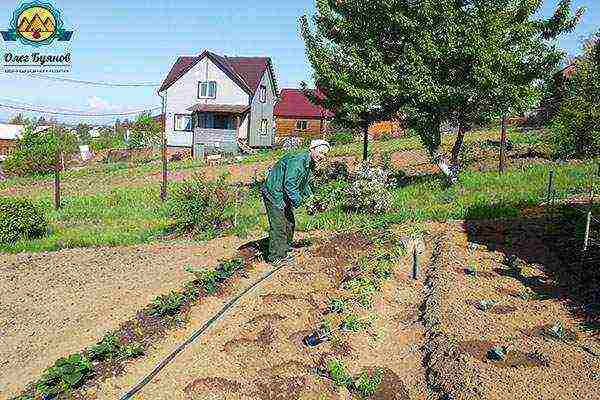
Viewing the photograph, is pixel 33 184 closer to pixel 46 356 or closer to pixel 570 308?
pixel 46 356

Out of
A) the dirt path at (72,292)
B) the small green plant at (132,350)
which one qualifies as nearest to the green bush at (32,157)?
the dirt path at (72,292)

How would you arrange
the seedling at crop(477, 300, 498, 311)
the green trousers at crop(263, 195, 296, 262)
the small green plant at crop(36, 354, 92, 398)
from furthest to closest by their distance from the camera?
the green trousers at crop(263, 195, 296, 262) < the seedling at crop(477, 300, 498, 311) < the small green plant at crop(36, 354, 92, 398)

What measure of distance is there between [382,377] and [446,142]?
79.4 feet

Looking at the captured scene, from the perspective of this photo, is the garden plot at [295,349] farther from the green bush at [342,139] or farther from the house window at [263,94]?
the house window at [263,94]

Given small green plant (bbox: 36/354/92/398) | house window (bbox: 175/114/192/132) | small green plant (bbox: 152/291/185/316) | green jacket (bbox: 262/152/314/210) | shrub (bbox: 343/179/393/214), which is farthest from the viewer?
house window (bbox: 175/114/192/132)

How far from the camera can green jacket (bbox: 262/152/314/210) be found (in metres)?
7.79

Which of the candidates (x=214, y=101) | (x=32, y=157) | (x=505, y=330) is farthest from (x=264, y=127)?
(x=505, y=330)

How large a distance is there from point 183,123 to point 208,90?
2793mm

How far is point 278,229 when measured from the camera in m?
8.13

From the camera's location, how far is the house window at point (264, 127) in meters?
40.2

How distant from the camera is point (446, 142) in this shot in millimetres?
27844

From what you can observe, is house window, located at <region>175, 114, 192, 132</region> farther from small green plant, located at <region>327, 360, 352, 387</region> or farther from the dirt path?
small green plant, located at <region>327, 360, 352, 387</region>

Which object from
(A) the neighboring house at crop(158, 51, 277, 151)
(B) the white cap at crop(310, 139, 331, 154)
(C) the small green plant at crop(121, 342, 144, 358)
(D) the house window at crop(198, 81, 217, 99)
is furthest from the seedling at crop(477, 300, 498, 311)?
(D) the house window at crop(198, 81, 217, 99)

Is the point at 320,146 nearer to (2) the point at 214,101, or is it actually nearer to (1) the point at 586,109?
(1) the point at 586,109
